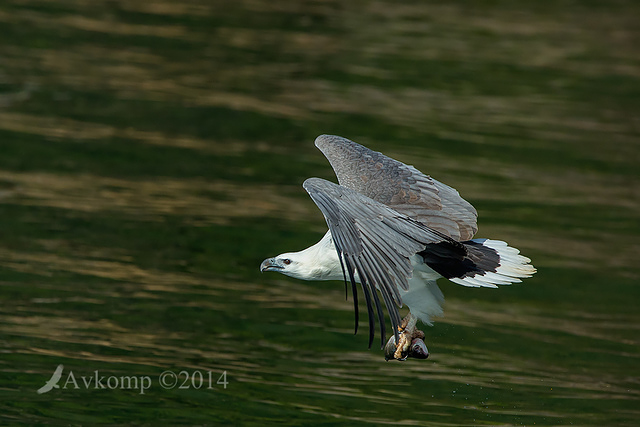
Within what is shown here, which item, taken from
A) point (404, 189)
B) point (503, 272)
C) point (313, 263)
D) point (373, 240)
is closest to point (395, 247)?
point (373, 240)

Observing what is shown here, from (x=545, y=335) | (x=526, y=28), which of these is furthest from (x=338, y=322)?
(x=526, y=28)

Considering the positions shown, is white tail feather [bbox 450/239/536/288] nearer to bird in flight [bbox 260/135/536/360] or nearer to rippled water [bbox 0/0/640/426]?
bird in flight [bbox 260/135/536/360]

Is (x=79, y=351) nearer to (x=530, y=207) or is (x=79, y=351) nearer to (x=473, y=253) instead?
(x=473, y=253)

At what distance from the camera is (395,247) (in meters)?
6.58

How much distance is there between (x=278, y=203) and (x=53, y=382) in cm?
493

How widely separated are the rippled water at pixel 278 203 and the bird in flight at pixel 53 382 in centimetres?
8

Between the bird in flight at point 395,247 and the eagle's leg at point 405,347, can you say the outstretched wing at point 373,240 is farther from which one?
the eagle's leg at point 405,347

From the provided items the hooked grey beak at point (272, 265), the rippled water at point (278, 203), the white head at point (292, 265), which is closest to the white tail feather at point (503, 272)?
the white head at point (292, 265)

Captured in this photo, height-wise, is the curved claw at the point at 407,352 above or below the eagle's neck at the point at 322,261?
below

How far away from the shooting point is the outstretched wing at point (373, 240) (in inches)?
253

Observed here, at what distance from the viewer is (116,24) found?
1953 cm

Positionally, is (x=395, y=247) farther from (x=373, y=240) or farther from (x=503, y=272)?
(x=503, y=272)

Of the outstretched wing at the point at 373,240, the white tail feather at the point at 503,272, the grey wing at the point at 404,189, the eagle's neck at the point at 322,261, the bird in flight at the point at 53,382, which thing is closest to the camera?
the outstretched wing at the point at 373,240

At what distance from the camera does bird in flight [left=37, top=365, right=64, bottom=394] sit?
8.62m
